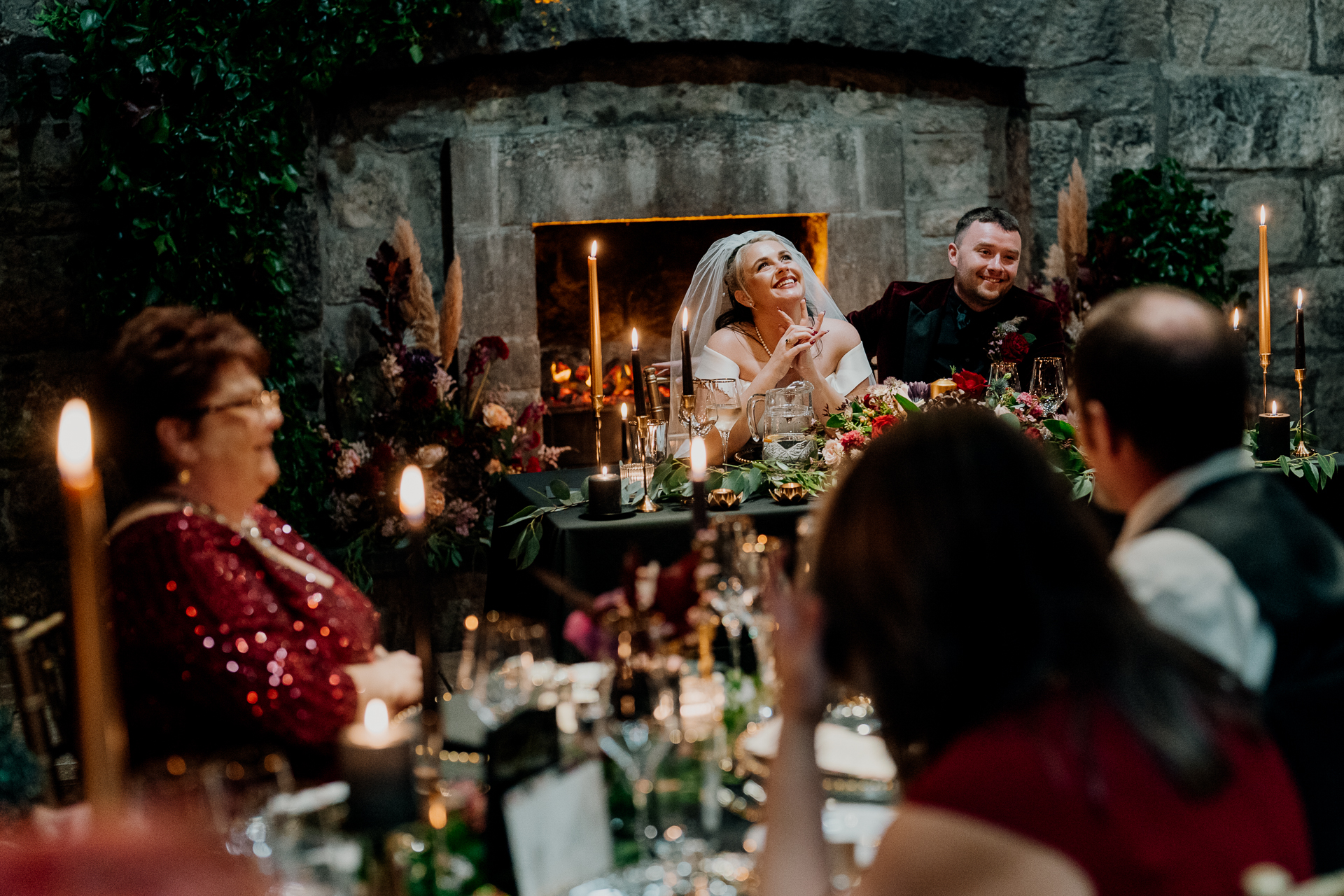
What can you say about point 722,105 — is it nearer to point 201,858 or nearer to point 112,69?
point 112,69

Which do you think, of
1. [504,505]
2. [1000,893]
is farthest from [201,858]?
[504,505]

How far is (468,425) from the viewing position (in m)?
4.26

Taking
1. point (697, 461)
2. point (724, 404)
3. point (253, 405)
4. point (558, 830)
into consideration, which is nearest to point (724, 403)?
point (724, 404)

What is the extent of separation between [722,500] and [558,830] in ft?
5.18

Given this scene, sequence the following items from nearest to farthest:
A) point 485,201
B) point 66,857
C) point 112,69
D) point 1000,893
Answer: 1. point 66,857
2. point 1000,893
3. point 112,69
4. point 485,201

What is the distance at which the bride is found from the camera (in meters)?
3.91

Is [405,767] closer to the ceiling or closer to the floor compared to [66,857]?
closer to the floor

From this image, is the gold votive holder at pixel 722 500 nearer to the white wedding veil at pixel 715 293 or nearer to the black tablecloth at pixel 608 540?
the black tablecloth at pixel 608 540

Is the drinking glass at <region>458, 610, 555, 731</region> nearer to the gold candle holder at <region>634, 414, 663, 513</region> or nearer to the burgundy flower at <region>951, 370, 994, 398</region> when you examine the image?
the gold candle holder at <region>634, 414, 663, 513</region>

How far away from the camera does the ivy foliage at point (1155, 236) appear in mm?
4570

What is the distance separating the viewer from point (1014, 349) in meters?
3.22

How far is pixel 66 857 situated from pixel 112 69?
3.71 m

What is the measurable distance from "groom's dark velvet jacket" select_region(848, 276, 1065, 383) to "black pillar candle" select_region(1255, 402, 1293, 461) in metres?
1.12

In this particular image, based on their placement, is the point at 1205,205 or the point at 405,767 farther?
the point at 1205,205
